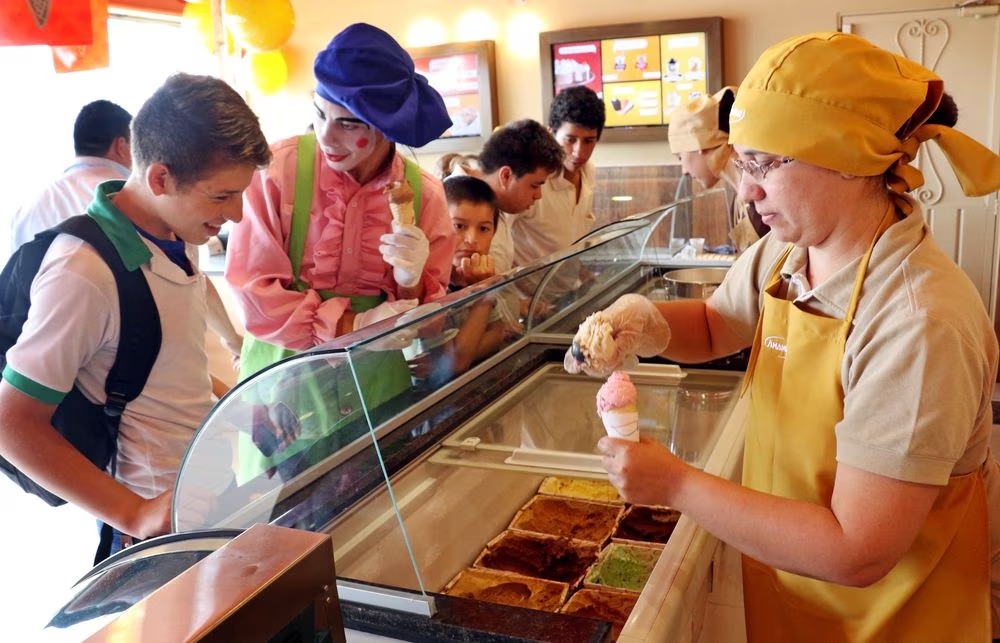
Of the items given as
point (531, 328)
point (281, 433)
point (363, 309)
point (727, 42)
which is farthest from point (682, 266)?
point (727, 42)

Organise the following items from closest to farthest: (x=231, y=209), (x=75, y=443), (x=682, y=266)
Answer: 1. (x=75, y=443)
2. (x=231, y=209)
3. (x=682, y=266)

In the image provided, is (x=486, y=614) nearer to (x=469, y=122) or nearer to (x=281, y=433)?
(x=281, y=433)

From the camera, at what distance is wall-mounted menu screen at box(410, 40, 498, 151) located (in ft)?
22.5

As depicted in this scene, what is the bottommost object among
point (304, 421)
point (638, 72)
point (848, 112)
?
point (304, 421)

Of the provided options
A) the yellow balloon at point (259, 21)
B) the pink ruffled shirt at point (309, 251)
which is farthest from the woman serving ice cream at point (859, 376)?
the yellow balloon at point (259, 21)

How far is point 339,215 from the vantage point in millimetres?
2166

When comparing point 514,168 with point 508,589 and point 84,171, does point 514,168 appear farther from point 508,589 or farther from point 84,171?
point 84,171

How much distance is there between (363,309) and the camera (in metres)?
2.26

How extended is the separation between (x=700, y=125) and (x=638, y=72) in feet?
9.96

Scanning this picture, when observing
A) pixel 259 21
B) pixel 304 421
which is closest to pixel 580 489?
pixel 304 421

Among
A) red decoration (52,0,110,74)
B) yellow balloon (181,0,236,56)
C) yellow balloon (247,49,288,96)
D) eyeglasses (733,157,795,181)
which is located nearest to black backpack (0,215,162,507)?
eyeglasses (733,157,795,181)

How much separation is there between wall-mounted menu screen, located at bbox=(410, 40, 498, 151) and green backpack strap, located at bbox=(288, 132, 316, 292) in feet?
16.2

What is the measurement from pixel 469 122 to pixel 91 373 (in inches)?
221

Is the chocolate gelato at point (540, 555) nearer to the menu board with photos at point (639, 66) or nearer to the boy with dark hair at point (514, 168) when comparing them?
the boy with dark hair at point (514, 168)
